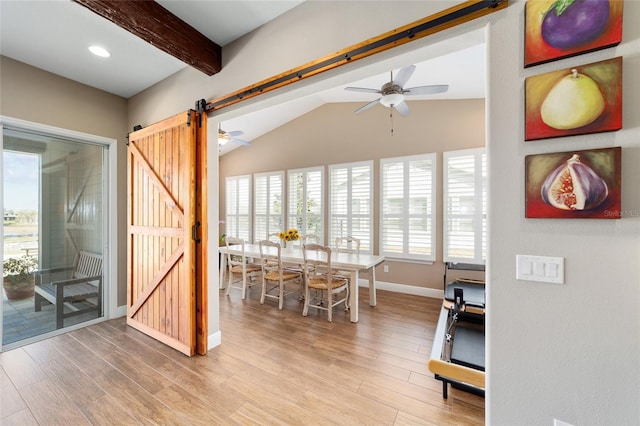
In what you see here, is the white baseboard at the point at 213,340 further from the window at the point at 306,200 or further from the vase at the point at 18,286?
the window at the point at 306,200

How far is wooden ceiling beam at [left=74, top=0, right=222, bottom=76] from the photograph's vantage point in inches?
65.2

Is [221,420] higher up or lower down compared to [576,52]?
lower down

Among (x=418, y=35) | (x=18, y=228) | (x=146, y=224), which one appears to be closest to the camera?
(x=418, y=35)

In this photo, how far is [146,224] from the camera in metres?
2.92

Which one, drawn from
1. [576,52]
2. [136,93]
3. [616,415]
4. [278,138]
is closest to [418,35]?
[576,52]

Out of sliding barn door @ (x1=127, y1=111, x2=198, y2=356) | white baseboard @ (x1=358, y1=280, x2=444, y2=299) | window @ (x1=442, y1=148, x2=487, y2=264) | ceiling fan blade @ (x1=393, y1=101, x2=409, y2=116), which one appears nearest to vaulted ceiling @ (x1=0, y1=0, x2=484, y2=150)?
ceiling fan blade @ (x1=393, y1=101, x2=409, y2=116)

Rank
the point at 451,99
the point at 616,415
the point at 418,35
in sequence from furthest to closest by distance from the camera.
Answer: the point at 451,99 < the point at 418,35 < the point at 616,415

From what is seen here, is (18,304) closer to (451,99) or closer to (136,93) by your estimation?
(136,93)

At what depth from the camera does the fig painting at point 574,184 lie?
1024 mm

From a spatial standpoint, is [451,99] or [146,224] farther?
[451,99]

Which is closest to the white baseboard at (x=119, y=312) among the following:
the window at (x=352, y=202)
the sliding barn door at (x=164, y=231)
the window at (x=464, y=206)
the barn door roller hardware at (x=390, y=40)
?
the sliding barn door at (x=164, y=231)

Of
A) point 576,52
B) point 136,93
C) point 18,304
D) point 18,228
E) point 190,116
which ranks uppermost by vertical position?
point 136,93

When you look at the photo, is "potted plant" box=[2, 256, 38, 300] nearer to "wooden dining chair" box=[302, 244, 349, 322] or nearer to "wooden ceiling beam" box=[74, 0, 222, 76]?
"wooden ceiling beam" box=[74, 0, 222, 76]

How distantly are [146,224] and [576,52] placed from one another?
372 centimetres
